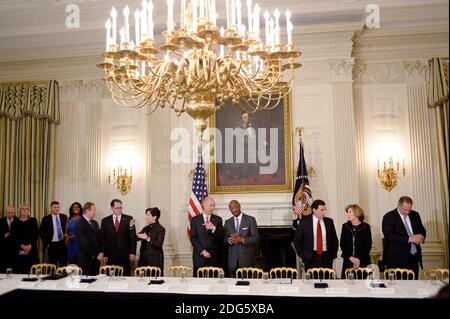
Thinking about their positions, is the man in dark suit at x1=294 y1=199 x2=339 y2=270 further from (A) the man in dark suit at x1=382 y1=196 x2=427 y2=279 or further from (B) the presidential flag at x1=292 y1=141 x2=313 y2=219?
(B) the presidential flag at x1=292 y1=141 x2=313 y2=219

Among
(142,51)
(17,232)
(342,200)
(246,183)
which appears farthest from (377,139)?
(17,232)

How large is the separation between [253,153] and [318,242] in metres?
2.69

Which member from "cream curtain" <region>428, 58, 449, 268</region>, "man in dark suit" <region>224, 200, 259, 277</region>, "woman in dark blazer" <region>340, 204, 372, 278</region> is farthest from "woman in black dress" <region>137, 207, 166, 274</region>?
"cream curtain" <region>428, 58, 449, 268</region>

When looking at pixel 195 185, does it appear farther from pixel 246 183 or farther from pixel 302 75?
pixel 302 75

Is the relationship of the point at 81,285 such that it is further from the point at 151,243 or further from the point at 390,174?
the point at 390,174

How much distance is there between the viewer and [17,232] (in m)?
8.22

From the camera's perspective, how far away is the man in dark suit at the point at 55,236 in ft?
27.4

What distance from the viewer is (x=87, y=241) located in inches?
278

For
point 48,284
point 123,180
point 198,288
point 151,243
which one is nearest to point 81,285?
point 48,284

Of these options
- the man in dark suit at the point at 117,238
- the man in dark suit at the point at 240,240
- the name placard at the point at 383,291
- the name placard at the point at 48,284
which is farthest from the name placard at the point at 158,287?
the man in dark suit at the point at 117,238

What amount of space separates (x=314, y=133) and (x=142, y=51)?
4946 millimetres

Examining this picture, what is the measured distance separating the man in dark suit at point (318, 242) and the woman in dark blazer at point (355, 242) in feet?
1.19

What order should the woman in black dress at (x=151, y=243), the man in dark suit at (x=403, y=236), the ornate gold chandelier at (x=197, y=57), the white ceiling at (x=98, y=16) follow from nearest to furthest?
the ornate gold chandelier at (x=197, y=57)
the man in dark suit at (x=403, y=236)
the woman in black dress at (x=151, y=243)
the white ceiling at (x=98, y=16)

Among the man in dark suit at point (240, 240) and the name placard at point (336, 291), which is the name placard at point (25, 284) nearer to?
the man in dark suit at point (240, 240)
